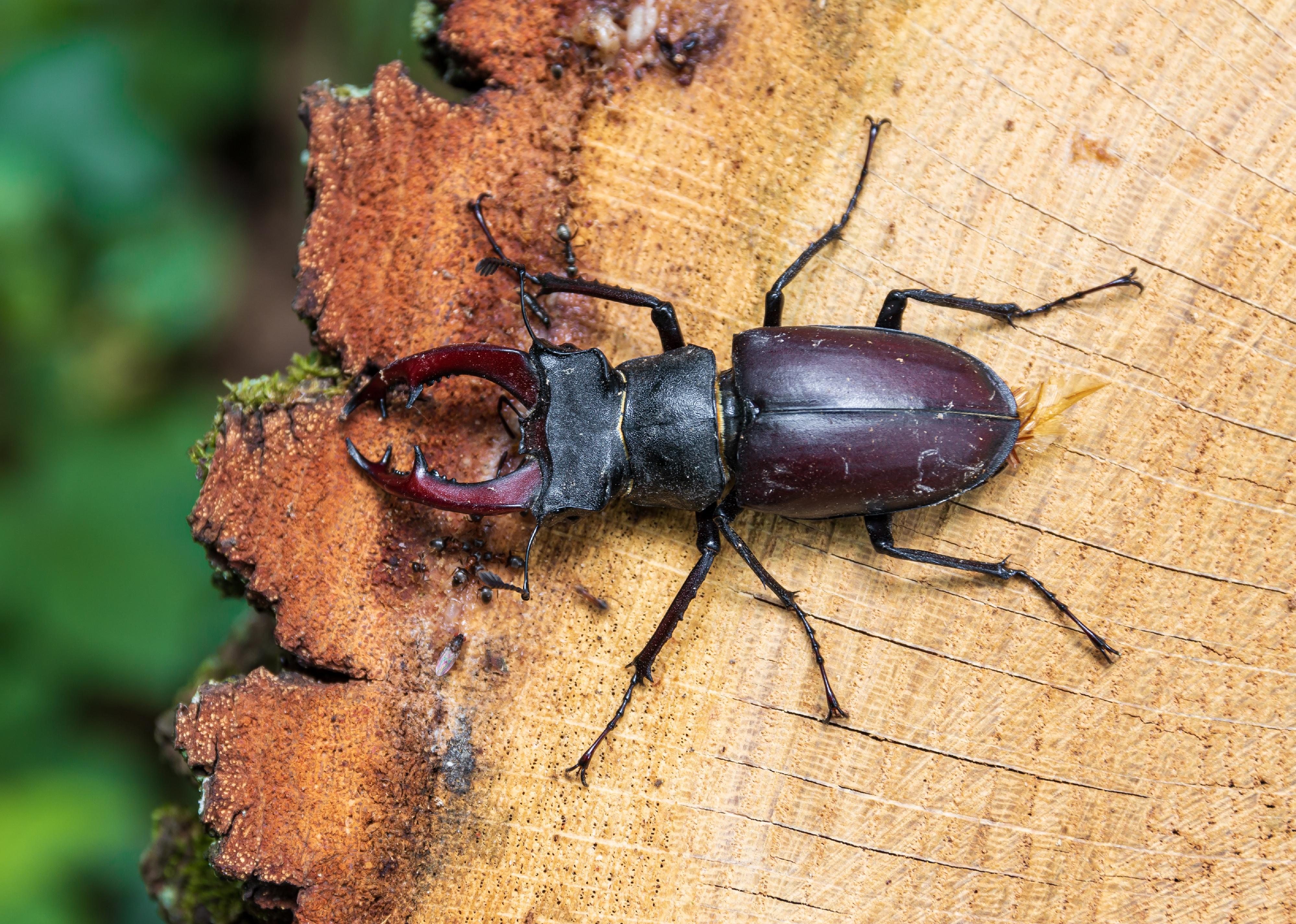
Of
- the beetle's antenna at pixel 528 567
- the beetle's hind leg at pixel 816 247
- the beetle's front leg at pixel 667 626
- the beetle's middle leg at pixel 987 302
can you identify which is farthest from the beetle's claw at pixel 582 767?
the beetle's middle leg at pixel 987 302

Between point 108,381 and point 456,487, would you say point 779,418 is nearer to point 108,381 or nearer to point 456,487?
point 456,487

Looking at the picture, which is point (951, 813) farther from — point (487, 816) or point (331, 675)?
point (331, 675)

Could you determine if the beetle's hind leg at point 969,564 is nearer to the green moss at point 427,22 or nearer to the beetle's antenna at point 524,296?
the beetle's antenna at point 524,296

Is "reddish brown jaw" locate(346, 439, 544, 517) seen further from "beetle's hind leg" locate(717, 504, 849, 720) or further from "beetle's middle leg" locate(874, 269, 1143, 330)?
"beetle's middle leg" locate(874, 269, 1143, 330)

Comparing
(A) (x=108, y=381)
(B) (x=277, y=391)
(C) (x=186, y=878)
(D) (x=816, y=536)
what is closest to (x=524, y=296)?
(B) (x=277, y=391)

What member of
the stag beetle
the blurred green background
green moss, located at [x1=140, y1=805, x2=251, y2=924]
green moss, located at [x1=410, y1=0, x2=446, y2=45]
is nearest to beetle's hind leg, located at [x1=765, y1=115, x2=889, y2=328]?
the stag beetle
